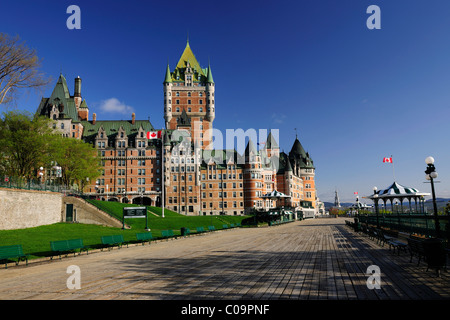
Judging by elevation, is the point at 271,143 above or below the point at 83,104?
below

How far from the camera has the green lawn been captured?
73.5ft

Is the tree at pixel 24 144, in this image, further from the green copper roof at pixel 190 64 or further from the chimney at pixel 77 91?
the green copper roof at pixel 190 64

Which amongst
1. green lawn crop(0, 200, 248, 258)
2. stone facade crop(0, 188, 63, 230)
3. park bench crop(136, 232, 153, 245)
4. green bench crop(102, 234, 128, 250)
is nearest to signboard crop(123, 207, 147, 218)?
green lawn crop(0, 200, 248, 258)

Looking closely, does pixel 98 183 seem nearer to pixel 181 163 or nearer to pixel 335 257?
pixel 181 163

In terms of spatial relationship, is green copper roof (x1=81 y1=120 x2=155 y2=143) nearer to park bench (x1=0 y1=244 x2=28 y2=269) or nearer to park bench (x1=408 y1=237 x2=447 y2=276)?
park bench (x1=0 y1=244 x2=28 y2=269)

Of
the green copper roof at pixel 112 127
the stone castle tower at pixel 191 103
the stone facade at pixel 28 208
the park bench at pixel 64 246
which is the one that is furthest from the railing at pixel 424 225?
the stone castle tower at pixel 191 103

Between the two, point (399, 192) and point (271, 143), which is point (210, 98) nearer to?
point (271, 143)

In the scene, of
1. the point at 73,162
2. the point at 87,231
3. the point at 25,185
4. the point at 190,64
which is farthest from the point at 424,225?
the point at 190,64

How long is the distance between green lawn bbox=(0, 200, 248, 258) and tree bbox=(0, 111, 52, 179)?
38.1ft

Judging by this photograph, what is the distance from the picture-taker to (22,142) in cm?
4478

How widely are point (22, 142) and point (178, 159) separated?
1618 inches

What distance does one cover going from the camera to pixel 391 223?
2770 cm
